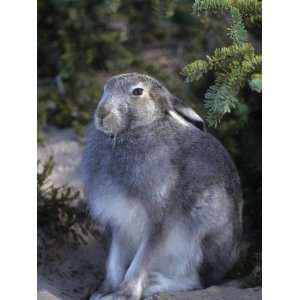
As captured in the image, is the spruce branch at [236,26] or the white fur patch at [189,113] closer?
the spruce branch at [236,26]

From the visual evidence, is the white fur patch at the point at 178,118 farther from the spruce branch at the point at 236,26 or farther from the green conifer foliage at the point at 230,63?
the spruce branch at the point at 236,26

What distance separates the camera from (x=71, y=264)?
14.8ft

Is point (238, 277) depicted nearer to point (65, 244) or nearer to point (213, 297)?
point (213, 297)

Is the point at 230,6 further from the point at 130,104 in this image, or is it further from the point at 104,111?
the point at 104,111

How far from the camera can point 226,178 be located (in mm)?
3850

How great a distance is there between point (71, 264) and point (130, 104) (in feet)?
4.74

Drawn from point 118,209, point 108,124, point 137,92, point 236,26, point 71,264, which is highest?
point 236,26

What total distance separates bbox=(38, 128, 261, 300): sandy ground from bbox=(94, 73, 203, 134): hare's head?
34.1 inches

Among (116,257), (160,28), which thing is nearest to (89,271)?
(116,257)

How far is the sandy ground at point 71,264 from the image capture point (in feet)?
12.0

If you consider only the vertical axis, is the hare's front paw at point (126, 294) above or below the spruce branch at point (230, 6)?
below

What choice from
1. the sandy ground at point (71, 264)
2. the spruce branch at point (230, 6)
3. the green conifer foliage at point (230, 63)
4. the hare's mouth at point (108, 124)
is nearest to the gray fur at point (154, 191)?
the hare's mouth at point (108, 124)

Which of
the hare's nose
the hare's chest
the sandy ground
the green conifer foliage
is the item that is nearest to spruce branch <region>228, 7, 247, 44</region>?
the green conifer foliage

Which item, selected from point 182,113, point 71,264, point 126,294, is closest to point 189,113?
point 182,113
